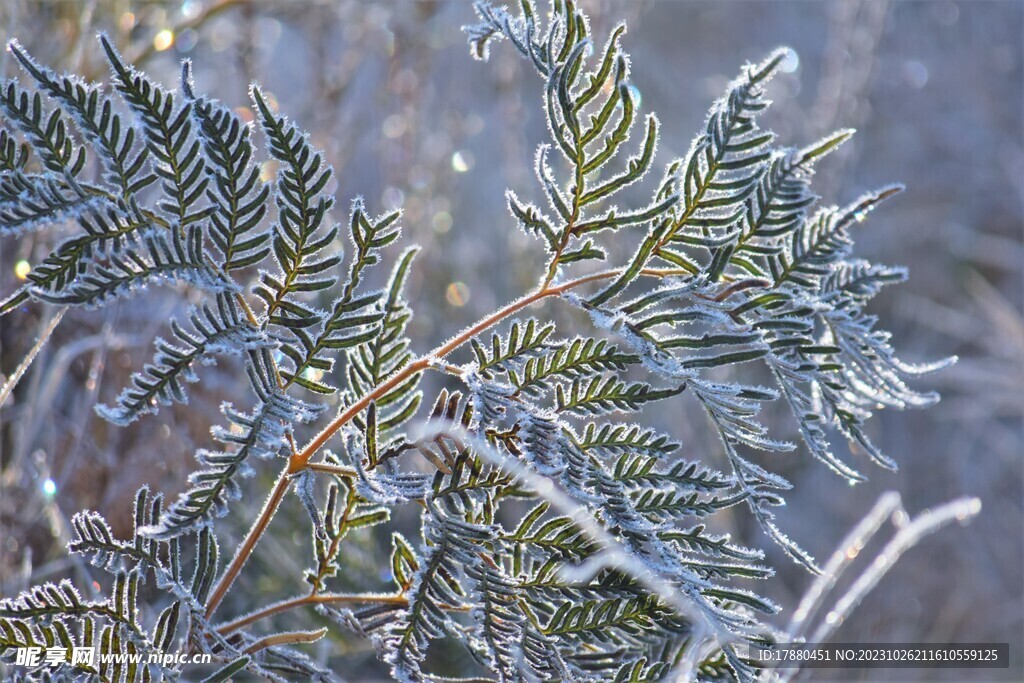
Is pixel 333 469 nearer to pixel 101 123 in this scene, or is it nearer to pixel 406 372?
pixel 406 372

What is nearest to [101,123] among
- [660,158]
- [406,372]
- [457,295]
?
[406,372]

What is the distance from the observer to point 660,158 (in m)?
1.92

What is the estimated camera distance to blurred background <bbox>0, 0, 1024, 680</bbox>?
751mm

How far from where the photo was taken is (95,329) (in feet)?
2.76

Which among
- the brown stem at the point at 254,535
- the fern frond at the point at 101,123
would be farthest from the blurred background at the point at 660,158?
the fern frond at the point at 101,123

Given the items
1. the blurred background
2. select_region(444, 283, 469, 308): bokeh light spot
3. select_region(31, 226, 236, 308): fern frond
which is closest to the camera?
select_region(31, 226, 236, 308): fern frond

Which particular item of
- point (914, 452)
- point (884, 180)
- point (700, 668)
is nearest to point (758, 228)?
point (700, 668)

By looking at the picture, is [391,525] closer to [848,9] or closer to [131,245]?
[131,245]

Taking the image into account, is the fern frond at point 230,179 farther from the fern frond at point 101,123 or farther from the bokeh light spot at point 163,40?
the bokeh light spot at point 163,40

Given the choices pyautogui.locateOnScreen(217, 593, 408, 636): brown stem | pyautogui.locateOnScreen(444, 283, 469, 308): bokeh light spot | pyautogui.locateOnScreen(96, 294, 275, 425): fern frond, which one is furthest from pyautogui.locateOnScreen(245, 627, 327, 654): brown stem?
pyautogui.locateOnScreen(444, 283, 469, 308): bokeh light spot

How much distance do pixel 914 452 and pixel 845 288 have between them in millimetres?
1988

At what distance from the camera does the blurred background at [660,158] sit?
751 mm

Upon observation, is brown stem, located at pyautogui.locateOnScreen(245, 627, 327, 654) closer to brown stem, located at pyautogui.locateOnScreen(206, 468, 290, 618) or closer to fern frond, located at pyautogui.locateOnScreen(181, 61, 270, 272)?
brown stem, located at pyautogui.locateOnScreen(206, 468, 290, 618)

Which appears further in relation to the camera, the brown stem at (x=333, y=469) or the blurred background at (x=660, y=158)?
the blurred background at (x=660, y=158)
